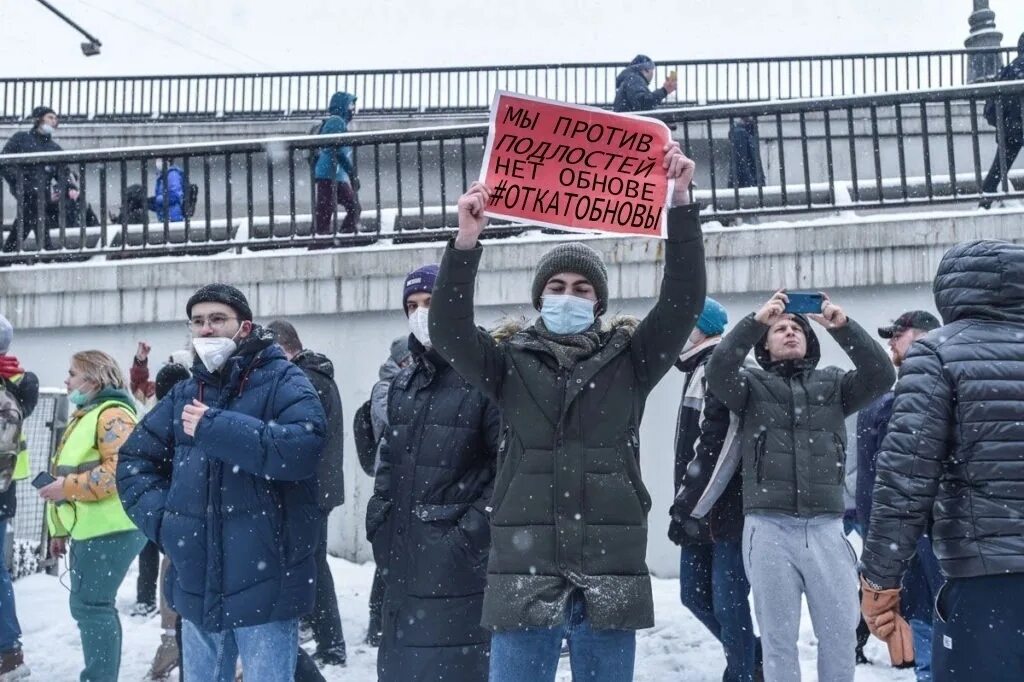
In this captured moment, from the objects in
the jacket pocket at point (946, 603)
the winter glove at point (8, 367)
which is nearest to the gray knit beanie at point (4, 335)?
the winter glove at point (8, 367)

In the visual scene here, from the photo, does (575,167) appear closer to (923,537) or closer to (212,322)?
(212,322)

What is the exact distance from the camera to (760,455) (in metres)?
5.03

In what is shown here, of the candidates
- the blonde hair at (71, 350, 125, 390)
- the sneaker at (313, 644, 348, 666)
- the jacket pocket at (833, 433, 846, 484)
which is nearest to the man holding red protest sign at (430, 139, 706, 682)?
the jacket pocket at (833, 433, 846, 484)

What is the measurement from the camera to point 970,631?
3270 mm

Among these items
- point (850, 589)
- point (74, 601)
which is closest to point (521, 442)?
point (850, 589)

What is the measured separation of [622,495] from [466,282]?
2.63 ft

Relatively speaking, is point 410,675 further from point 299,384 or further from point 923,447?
point 923,447

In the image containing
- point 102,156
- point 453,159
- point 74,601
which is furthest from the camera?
point 453,159

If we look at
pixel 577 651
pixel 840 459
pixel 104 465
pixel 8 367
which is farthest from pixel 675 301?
pixel 8 367

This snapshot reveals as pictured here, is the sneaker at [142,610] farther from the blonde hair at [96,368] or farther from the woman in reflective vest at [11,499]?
the blonde hair at [96,368]

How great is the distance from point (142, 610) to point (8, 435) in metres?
2.02

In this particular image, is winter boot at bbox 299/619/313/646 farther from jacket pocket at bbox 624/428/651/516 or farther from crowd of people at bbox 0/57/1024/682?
jacket pocket at bbox 624/428/651/516

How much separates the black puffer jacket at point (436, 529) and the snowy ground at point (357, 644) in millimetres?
2386

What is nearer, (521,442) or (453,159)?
(521,442)
